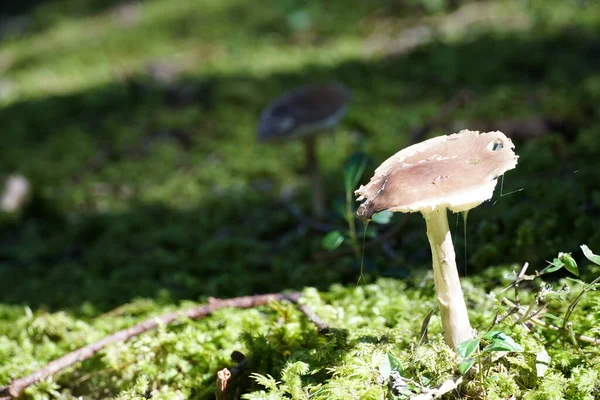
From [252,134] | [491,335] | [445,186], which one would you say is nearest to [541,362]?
[491,335]

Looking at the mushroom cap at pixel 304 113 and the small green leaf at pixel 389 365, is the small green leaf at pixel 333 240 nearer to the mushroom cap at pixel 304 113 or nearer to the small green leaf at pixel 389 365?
the small green leaf at pixel 389 365

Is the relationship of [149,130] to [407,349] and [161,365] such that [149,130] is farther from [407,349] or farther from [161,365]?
[407,349]

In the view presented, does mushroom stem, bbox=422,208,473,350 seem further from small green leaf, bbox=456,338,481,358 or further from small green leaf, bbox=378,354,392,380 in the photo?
small green leaf, bbox=378,354,392,380

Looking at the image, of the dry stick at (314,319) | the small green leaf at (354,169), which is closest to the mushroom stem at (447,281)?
the dry stick at (314,319)

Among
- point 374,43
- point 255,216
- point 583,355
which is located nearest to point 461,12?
point 374,43

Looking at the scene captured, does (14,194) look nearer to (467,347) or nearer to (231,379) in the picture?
(231,379)
